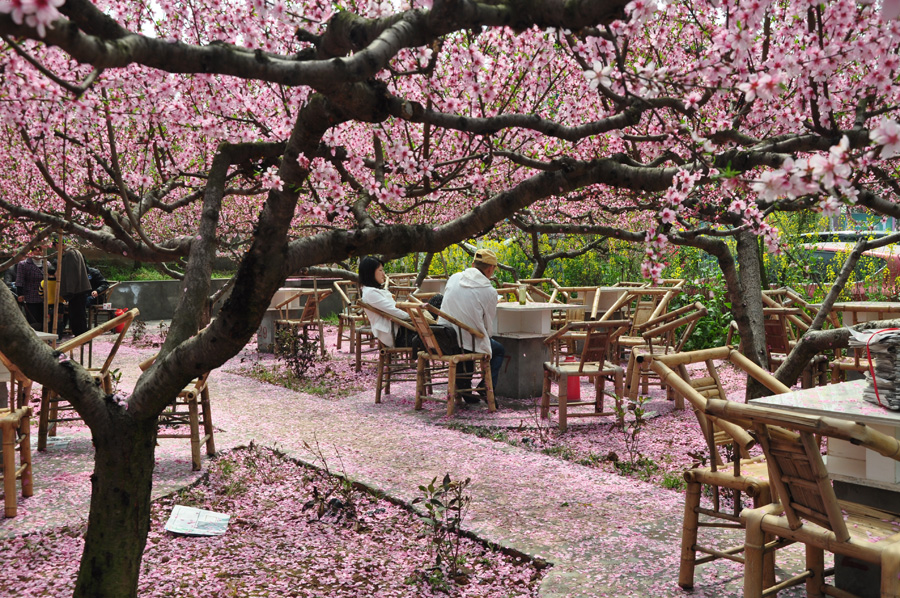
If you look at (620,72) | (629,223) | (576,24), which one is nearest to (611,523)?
(620,72)

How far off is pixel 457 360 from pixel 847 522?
15.3 feet

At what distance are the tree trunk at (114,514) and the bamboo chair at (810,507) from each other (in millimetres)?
2059

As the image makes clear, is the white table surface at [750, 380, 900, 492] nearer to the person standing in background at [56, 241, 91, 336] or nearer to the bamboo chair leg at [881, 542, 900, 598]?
the bamboo chair leg at [881, 542, 900, 598]

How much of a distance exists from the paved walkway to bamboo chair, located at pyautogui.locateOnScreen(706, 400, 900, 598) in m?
0.67

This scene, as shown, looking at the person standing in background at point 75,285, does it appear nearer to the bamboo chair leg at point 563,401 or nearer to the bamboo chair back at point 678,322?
the bamboo chair leg at point 563,401

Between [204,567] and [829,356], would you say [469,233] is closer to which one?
[204,567]

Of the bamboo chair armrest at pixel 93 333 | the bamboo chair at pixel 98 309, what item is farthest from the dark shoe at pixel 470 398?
the bamboo chair at pixel 98 309

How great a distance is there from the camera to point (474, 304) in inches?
286

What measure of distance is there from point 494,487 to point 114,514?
2.46 metres

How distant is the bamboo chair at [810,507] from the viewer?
2168 millimetres

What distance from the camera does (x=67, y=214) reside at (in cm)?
388

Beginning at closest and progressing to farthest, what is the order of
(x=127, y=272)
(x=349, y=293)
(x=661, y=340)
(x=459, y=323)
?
(x=459, y=323), (x=661, y=340), (x=349, y=293), (x=127, y=272)

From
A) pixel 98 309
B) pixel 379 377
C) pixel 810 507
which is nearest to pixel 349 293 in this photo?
pixel 98 309

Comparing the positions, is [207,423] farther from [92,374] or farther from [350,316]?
[350,316]
